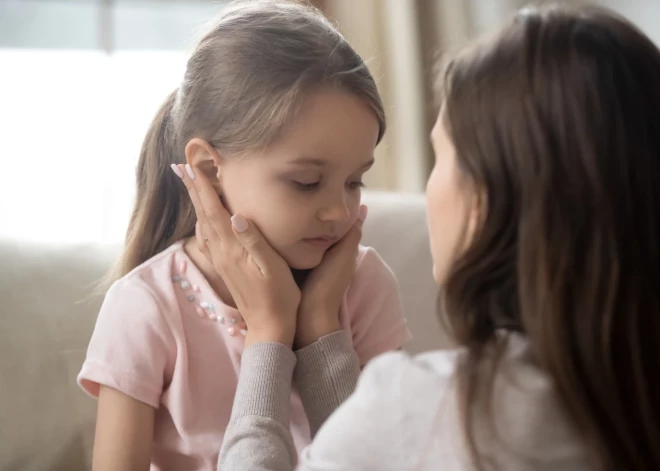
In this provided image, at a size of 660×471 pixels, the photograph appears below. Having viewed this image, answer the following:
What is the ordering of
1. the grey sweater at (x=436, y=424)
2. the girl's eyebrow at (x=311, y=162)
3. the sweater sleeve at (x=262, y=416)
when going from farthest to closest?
1. the girl's eyebrow at (x=311, y=162)
2. the sweater sleeve at (x=262, y=416)
3. the grey sweater at (x=436, y=424)

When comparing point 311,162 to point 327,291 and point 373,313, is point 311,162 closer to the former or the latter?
point 327,291

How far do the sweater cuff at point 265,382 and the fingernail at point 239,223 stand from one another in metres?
0.15

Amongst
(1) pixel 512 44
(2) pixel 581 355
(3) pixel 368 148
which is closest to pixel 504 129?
(1) pixel 512 44

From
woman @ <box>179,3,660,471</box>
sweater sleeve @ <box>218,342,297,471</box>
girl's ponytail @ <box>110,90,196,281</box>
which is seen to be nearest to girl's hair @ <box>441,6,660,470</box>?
woman @ <box>179,3,660,471</box>

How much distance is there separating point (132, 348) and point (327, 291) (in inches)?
10.8

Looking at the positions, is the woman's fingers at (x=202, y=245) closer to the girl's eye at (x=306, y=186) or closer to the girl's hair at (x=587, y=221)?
the girl's eye at (x=306, y=186)

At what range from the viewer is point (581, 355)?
25.5 inches

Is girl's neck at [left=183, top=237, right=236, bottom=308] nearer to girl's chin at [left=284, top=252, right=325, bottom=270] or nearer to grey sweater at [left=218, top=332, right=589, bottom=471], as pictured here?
girl's chin at [left=284, top=252, right=325, bottom=270]

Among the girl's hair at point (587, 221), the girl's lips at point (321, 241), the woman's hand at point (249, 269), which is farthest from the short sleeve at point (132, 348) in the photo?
the girl's hair at point (587, 221)

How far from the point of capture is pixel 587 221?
65cm

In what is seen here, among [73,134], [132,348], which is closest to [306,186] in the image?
[132,348]

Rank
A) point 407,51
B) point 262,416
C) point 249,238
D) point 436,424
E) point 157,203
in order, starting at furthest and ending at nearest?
1. point 407,51
2. point 157,203
3. point 249,238
4. point 262,416
5. point 436,424

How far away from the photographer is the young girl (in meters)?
0.98

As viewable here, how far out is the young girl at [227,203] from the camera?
0.98 metres
